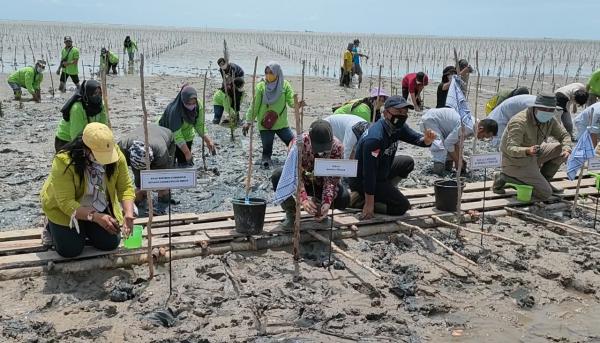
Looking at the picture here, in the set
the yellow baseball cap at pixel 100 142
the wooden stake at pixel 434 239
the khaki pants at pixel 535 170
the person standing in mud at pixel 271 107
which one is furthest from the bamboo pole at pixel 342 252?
the person standing in mud at pixel 271 107

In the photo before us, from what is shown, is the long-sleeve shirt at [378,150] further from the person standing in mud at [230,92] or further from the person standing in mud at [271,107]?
the person standing in mud at [230,92]

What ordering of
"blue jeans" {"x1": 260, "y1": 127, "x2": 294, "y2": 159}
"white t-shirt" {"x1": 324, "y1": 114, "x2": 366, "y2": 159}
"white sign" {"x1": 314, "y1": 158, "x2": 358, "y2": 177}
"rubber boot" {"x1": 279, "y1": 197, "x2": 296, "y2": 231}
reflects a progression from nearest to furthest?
1. "white sign" {"x1": 314, "y1": 158, "x2": 358, "y2": 177}
2. "rubber boot" {"x1": 279, "y1": 197, "x2": 296, "y2": 231}
3. "white t-shirt" {"x1": 324, "y1": 114, "x2": 366, "y2": 159}
4. "blue jeans" {"x1": 260, "y1": 127, "x2": 294, "y2": 159}

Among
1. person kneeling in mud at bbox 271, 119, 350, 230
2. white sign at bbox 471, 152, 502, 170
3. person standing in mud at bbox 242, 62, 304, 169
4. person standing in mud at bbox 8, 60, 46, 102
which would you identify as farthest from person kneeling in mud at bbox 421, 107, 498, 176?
person standing in mud at bbox 8, 60, 46, 102

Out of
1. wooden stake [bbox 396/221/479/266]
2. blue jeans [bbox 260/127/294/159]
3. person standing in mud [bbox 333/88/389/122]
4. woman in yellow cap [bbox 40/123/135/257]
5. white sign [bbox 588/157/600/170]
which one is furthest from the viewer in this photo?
blue jeans [bbox 260/127/294/159]

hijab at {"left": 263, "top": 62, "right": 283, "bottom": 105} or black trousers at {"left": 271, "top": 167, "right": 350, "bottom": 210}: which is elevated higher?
hijab at {"left": 263, "top": 62, "right": 283, "bottom": 105}

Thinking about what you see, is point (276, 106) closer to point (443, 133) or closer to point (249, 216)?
point (443, 133)

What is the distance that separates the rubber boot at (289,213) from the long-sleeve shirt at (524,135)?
2.69 m

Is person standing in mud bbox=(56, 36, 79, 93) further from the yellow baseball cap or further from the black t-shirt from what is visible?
the yellow baseball cap

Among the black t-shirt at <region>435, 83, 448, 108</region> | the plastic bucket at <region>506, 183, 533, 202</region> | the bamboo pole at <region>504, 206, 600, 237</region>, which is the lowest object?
the bamboo pole at <region>504, 206, 600, 237</region>

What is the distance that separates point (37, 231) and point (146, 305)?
1.60 meters

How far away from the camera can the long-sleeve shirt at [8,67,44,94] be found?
13.1 meters

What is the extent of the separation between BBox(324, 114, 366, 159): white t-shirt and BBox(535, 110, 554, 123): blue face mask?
190 cm

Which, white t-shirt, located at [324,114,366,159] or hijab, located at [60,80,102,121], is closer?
hijab, located at [60,80,102,121]

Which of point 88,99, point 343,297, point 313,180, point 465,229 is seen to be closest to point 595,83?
point 465,229
